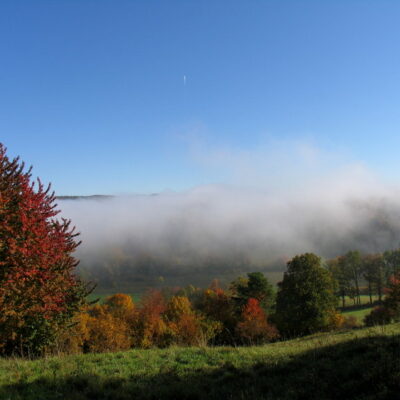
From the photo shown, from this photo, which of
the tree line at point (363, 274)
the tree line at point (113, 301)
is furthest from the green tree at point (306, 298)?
the tree line at point (363, 274)

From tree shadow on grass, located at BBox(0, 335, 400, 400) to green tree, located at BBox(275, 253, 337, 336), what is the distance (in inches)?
1493

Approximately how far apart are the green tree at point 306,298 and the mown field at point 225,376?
123ft

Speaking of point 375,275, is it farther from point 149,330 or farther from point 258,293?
point 149,330

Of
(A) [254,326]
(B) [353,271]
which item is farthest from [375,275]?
(A) [254,326]

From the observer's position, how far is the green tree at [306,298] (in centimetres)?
4412

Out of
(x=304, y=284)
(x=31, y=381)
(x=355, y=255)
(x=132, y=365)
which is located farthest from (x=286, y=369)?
(x=355, y=255)

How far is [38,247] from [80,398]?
270 inches

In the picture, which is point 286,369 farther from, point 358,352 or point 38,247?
point 38,247

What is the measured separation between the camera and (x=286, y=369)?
326 inches

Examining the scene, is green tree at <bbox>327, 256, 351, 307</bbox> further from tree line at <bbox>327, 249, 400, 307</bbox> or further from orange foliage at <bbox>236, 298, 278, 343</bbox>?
orange foliage at <bbox>236, 298, 278, 343</bbox>

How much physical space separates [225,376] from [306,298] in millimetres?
40902

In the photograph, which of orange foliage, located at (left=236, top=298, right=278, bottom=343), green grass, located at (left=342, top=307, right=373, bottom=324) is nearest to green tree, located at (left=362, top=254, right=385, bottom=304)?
green grass, located at (left=342, top=307, right=373, bottom=324)

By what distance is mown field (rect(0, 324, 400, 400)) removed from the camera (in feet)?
21.3

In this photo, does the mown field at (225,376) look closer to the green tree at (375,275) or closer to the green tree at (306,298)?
the green tree at (306,298)
